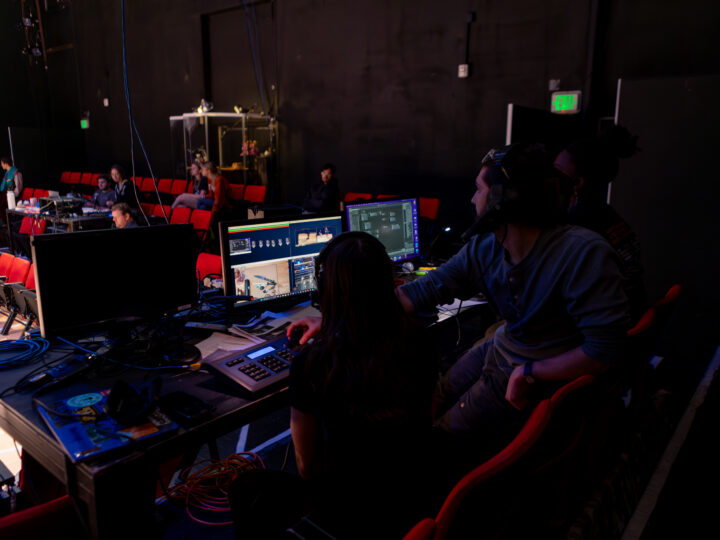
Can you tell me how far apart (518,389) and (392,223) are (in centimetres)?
151

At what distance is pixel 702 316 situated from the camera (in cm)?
388

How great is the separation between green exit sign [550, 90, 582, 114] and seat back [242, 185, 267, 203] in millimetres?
4684

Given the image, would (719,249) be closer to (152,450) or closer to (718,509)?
(718,509)

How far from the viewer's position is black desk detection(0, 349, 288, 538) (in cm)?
121

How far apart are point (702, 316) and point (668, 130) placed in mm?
1465

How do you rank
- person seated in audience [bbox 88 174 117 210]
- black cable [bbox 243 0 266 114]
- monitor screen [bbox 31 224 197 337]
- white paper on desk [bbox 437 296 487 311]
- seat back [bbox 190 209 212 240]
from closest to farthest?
monitor screen [bbox 31 224 197 337] → white paper on desk [bbox 437 296 487 311] → seat back [bbox 190 209 212 240] → person seated in audience [bbox 88 174 117 210] → black cable [bbox 243 0 266 114]

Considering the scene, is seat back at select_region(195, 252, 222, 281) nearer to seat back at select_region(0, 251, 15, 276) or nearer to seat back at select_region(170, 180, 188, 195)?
seat back at select_region(0, 251, 15, 276)

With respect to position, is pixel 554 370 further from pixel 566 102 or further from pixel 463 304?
pixel 566 102

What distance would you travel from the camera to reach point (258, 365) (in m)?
1.65

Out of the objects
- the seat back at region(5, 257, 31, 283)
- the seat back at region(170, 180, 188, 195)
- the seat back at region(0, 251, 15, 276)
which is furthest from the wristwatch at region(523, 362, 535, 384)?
the seat back at region(170, 180, 188, 195)

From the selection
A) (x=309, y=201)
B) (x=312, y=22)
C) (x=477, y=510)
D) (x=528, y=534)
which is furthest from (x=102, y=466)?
(x=312, y=22)

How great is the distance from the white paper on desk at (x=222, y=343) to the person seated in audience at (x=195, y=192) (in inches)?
230

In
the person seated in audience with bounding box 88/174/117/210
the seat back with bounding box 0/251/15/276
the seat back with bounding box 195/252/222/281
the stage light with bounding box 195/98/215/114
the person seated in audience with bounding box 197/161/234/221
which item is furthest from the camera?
the stage light with bounding box 195/98/215/114

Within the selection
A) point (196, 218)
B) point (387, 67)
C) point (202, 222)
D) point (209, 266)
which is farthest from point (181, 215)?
point (209, 266)
